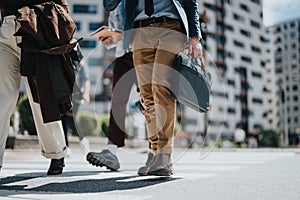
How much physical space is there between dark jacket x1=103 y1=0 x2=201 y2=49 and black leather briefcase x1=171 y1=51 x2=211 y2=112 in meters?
0.19

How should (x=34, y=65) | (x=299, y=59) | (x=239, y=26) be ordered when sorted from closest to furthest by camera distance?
1. (x=34, y=65)
2. (x=239, y=26)
3. (x=299, y=59)

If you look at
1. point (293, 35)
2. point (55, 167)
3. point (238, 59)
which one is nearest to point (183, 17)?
point (55, 167)

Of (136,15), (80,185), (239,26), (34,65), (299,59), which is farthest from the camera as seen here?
(299,59)

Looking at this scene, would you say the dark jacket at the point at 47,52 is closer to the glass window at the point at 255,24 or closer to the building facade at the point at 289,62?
the glass window at the point at 255,24

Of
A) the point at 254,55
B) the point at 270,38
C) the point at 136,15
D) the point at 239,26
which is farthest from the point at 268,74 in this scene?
the point at 136,15

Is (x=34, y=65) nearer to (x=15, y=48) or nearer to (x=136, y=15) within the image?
(x=15, y=48)

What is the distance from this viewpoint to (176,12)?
3.35 meters

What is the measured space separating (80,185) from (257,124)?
85.9m

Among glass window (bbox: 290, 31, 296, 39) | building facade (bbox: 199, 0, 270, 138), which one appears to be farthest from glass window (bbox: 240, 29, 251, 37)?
glass window (bbox: 290, 31, 296, 39)

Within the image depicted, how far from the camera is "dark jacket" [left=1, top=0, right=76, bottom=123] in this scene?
10.1 ft

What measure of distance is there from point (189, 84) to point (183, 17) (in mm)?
488

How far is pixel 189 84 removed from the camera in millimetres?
3314

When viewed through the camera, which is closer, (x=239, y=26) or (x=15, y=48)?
(x=15, y=48)

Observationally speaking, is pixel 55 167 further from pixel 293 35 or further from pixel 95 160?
pixel 293 35
